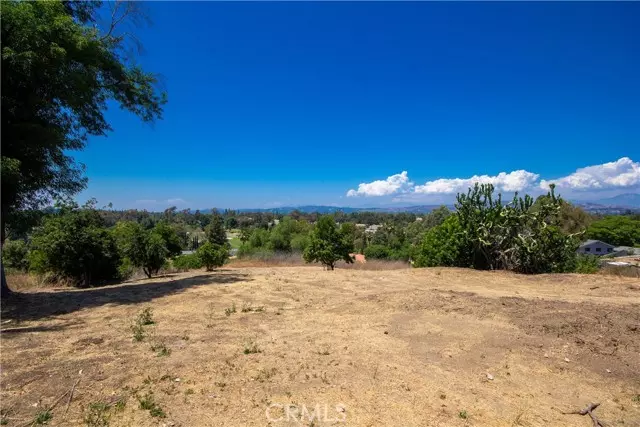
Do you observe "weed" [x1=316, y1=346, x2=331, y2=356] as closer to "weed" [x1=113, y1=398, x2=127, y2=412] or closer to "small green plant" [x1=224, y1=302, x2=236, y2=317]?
"weed" [x1=113, y1=398, x2=127, y2=412]

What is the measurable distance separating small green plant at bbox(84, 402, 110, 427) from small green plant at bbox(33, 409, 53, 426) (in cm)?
28

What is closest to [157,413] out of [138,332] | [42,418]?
[42,418]

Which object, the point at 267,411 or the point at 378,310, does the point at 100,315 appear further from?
the point at 378,310

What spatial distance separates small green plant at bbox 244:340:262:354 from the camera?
14.3ft

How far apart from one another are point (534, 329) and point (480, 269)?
717cm

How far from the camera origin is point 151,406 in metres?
3.06

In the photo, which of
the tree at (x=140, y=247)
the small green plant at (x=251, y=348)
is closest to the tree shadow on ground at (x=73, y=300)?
the small green plant at (x=251, y=348)

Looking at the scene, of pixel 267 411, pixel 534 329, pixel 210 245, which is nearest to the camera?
pixel 267 411

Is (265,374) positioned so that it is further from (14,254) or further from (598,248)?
(598,248)

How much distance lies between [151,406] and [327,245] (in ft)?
45.3

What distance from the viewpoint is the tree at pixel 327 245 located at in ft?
54.6

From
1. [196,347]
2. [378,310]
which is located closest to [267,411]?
[196,347]

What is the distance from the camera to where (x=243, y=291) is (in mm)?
8234

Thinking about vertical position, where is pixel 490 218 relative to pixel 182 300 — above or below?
above
